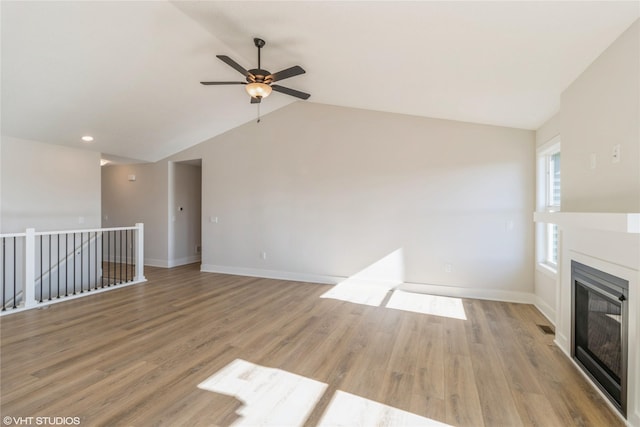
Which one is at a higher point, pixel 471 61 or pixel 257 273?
pixel 471 61

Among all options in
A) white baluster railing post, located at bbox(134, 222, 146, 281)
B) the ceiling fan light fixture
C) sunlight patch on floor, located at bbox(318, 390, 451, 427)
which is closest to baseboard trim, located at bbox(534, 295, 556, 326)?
sunlight patch on floor, located at bbox(318, 390, 451, 427)

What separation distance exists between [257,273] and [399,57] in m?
4.46

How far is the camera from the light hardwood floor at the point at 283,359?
1969 mm

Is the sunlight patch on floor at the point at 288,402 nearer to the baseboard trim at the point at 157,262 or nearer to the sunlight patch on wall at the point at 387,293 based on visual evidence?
the sunlight patch on wall at the point at 387,293

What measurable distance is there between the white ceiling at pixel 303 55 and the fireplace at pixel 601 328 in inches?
68.7

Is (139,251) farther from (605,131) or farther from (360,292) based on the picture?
(605,131)

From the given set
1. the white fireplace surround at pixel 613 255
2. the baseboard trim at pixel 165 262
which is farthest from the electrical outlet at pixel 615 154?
the baseboard trim at pixel 165 262

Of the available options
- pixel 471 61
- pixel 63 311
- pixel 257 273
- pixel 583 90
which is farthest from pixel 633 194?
pixel 63 311

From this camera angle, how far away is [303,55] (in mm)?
3389

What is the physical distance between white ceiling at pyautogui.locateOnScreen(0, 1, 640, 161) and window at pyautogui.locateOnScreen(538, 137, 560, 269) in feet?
1.61

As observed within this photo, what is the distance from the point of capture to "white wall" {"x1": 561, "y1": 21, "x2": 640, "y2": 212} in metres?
1.89

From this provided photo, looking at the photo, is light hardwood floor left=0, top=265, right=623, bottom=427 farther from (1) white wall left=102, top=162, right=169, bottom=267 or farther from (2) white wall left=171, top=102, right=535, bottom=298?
(1) white wall left=102, top=162, right=169, bottom=267

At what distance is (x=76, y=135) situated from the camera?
16.5 ft

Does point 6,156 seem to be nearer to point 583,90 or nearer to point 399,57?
point 399,57
